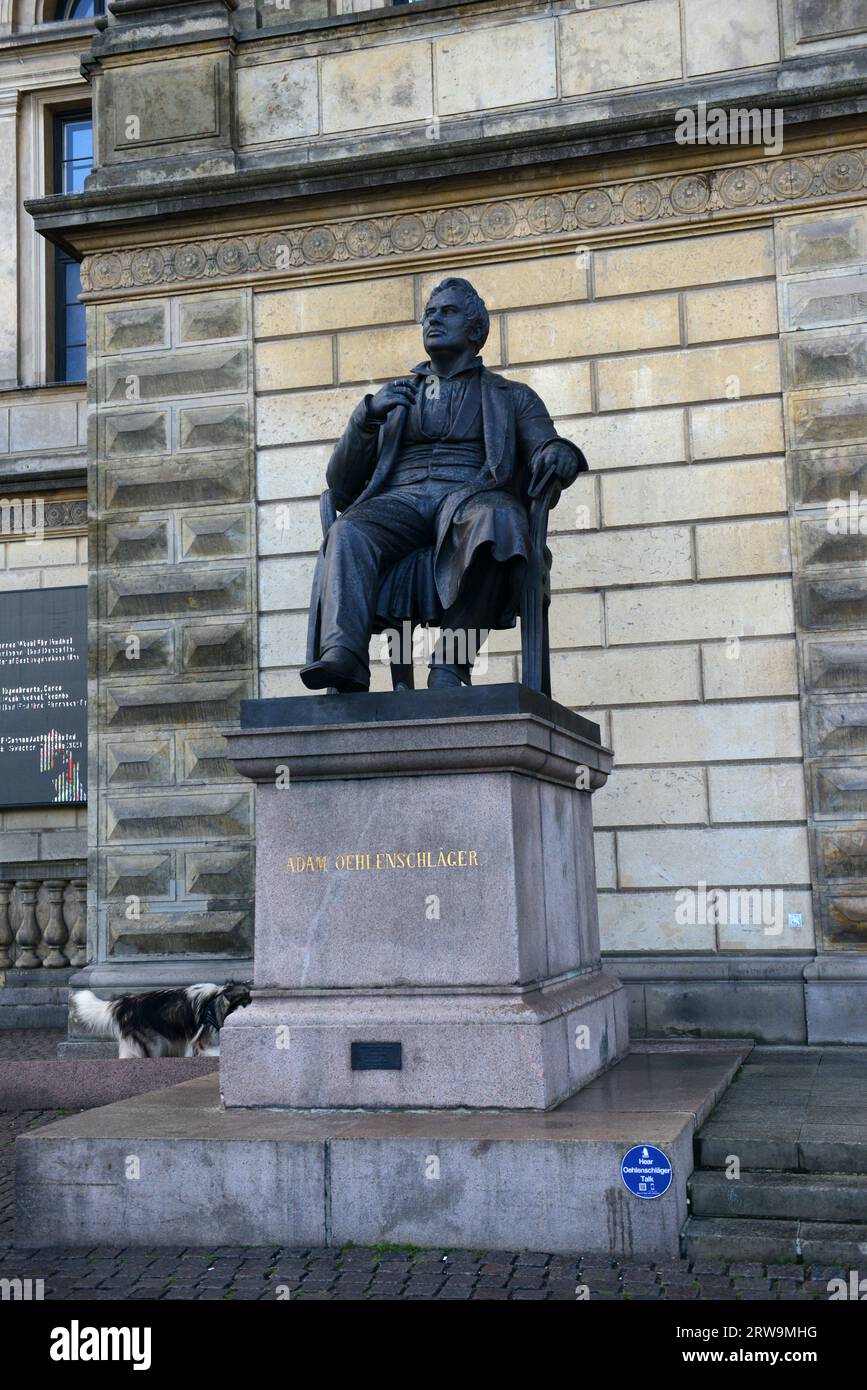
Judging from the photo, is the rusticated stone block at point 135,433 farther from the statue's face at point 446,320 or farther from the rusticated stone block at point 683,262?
the statue's face at point 446,320

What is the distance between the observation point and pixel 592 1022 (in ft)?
27.7

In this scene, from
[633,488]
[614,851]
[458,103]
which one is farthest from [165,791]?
[458,103]

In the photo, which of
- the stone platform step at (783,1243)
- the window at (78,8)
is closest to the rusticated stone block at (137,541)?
the stone platform step at (783,1243)

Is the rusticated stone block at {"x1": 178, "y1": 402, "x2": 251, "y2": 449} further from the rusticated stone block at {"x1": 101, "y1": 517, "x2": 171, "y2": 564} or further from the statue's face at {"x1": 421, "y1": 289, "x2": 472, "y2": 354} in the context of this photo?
the statue's face at {"x1": 421, "y1": 289, "x2": 472, "y2": 354}

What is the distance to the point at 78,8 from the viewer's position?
63.5 ft

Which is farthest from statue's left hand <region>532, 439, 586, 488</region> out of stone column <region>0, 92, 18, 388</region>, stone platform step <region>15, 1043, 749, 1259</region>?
stone column <region>0, 92, 18, 388</region>

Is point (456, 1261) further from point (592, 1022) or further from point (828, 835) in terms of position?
point (828, 835)

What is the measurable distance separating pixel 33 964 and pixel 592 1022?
8093 millimetres

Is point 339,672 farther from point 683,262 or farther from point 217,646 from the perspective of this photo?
point 683,262

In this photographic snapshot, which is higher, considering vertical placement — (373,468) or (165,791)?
(373,468)

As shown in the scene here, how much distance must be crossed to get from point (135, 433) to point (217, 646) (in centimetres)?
217

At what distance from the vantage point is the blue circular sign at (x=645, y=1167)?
6.14m

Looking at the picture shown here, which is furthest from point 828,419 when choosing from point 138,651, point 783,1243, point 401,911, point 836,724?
point 783,1243

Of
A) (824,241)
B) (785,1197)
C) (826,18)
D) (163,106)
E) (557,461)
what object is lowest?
(785,1197)
